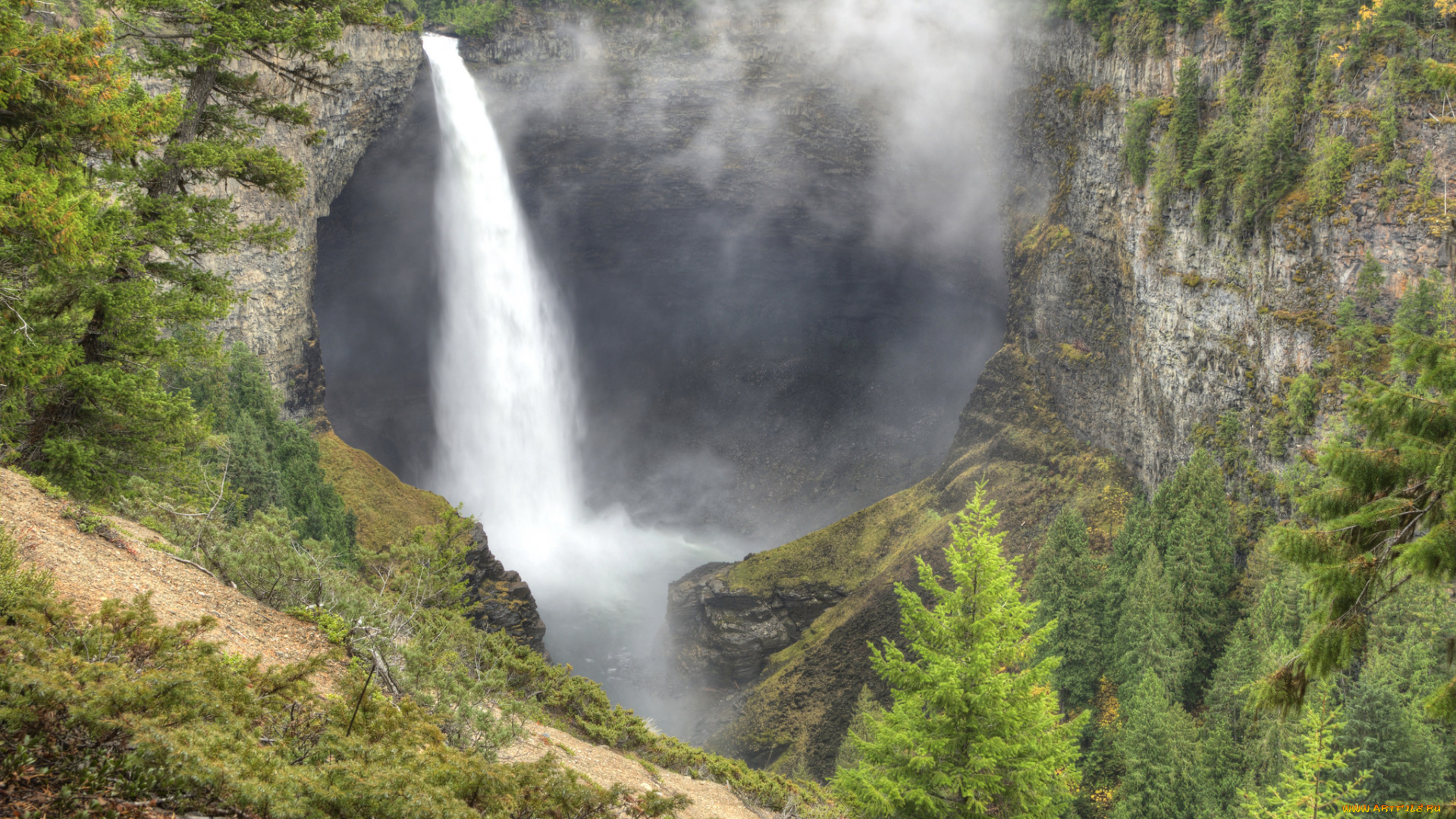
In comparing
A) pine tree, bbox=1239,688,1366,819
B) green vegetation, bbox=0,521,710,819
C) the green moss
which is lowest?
green vegetation, bbox=0,521,710,819

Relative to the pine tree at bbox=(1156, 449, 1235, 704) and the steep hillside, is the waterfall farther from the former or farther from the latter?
the pine tree at bbox=(1156, 449, 1235, 704)

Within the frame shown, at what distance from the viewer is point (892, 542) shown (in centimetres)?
4262

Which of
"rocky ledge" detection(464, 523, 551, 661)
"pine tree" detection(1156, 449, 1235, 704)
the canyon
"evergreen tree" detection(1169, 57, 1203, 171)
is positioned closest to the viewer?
"pine tree" detection(1156, 449, 1235, 704)

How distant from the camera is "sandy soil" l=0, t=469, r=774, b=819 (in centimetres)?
790

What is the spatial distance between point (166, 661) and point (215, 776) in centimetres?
176

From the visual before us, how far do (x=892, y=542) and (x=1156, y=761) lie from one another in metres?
21.2

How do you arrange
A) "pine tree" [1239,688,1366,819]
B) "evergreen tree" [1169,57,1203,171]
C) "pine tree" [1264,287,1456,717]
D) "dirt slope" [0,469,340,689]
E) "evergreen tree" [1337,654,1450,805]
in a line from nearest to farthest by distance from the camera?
"pine tree" [1264,287,1456,717]
"dirt slope" [0,469,340,689]
"pine tree" [1239,688,1366,819]
"evergreen tree" [1337,654,1450,805]
"evergreen tree" [1169,57,1203,171]

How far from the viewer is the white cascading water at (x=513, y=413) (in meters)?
46.8

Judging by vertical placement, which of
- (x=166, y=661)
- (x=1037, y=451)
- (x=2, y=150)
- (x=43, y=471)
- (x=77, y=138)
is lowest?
(x=166, y=661)

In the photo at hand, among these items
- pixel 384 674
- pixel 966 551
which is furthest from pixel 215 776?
pixel 966 551

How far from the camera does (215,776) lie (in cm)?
470

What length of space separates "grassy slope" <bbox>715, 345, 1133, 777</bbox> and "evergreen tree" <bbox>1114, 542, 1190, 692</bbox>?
820 centimetres

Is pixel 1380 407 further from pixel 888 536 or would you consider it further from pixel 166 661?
pixel 888 536

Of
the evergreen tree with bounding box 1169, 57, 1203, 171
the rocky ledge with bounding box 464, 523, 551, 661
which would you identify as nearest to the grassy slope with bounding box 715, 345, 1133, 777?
the rocky ledge with bounding box 464, 523, 551, 661
